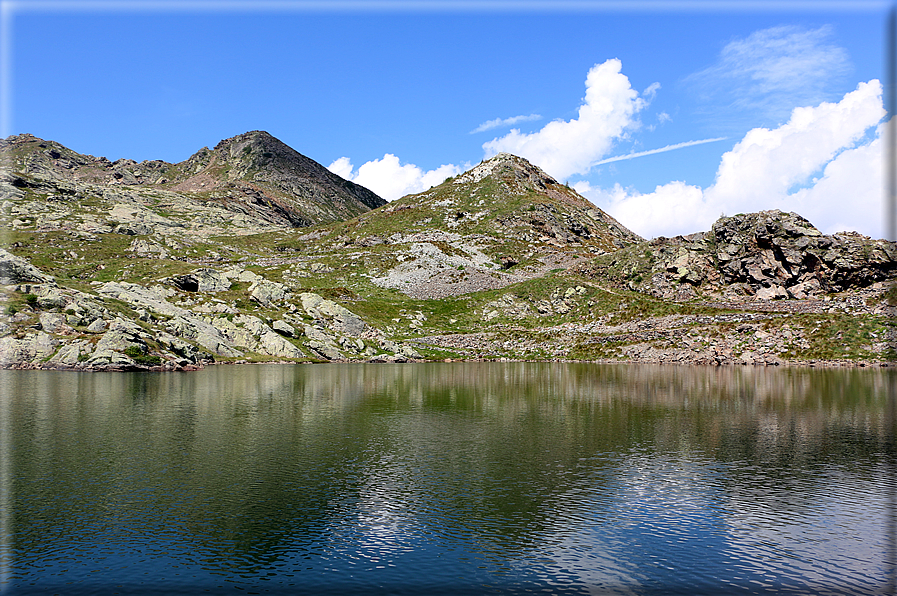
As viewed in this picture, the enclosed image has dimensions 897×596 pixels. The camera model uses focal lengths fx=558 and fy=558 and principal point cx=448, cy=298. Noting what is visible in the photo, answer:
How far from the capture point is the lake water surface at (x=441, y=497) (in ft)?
78.2

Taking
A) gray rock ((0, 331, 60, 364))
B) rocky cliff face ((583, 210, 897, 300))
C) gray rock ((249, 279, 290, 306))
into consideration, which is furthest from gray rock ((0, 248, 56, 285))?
rocky cliff face ((583, 210, 897, 300))

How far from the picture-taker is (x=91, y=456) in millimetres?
41594

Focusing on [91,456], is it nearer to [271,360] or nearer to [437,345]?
[271,360]

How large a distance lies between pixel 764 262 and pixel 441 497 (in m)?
166

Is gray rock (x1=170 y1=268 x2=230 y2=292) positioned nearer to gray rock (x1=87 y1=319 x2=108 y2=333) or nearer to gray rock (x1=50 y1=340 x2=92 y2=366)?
gray rock (x1=87 y1=319 x2=108 y2=333)

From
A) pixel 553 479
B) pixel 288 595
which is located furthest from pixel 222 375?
pixel 288 595

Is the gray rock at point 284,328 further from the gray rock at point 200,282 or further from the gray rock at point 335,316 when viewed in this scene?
the gray rock at point 200,282

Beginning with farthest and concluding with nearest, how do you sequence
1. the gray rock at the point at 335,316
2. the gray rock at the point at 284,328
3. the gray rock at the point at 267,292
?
the gray rock at the point at 267,292
the gray rock at the point at 335,316
the gray rock at the point at 284,328

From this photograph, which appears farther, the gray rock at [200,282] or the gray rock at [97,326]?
the gray rock at [200,282]

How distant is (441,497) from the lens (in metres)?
33.7

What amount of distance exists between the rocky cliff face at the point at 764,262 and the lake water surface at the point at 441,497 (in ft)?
350

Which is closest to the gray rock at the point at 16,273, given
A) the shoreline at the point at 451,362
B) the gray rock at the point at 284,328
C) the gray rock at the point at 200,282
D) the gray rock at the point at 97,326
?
the gray rock at the point at 97,326

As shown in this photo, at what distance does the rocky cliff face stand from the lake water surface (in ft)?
350

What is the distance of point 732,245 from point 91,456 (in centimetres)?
18148
